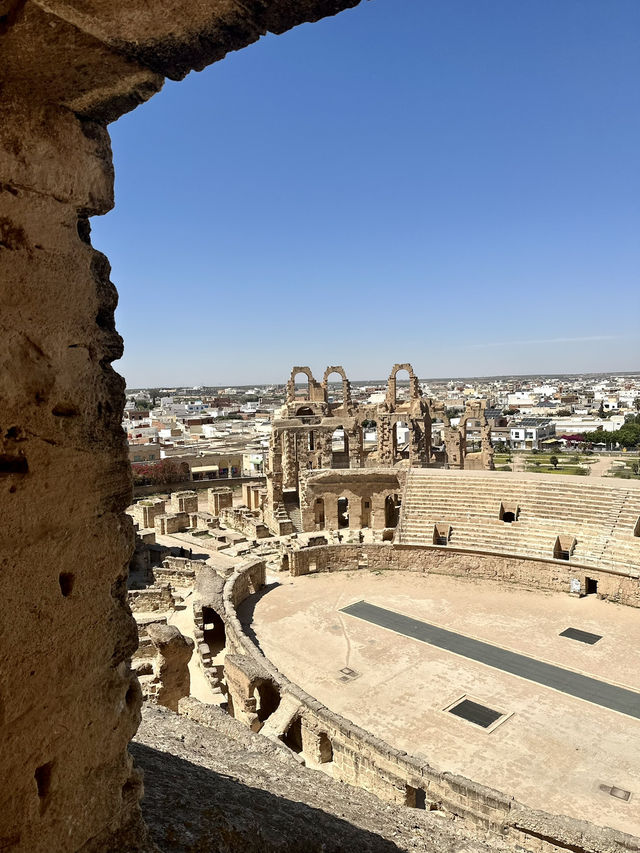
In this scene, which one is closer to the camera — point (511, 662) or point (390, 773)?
point (390, 773)

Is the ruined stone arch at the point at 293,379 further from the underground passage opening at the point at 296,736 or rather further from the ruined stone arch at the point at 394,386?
the underground passage opening at the point at 296,736

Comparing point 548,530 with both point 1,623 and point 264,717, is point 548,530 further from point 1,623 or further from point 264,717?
point 1,623

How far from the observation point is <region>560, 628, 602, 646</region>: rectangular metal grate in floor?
13705 mm

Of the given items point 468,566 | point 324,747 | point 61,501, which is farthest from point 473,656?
point 61,501

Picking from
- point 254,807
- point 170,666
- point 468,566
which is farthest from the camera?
point 468,566

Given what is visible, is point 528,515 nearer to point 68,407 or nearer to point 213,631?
point 213,631

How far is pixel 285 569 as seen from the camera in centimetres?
1995

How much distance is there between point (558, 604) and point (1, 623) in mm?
16527

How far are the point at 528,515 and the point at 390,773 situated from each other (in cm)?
1251

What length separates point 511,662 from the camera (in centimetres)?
1258

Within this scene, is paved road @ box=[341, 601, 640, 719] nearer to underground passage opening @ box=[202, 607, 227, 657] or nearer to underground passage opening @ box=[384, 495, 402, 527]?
underground passage opening @ box=[202, 607, 227, 657]

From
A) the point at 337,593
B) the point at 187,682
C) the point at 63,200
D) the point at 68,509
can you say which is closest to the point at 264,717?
the point at 187,682

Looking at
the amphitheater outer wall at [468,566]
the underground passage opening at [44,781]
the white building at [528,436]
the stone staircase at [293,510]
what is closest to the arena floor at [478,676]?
the amphitheater outer wall at [468,566]

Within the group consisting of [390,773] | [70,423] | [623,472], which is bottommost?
[623,472]
